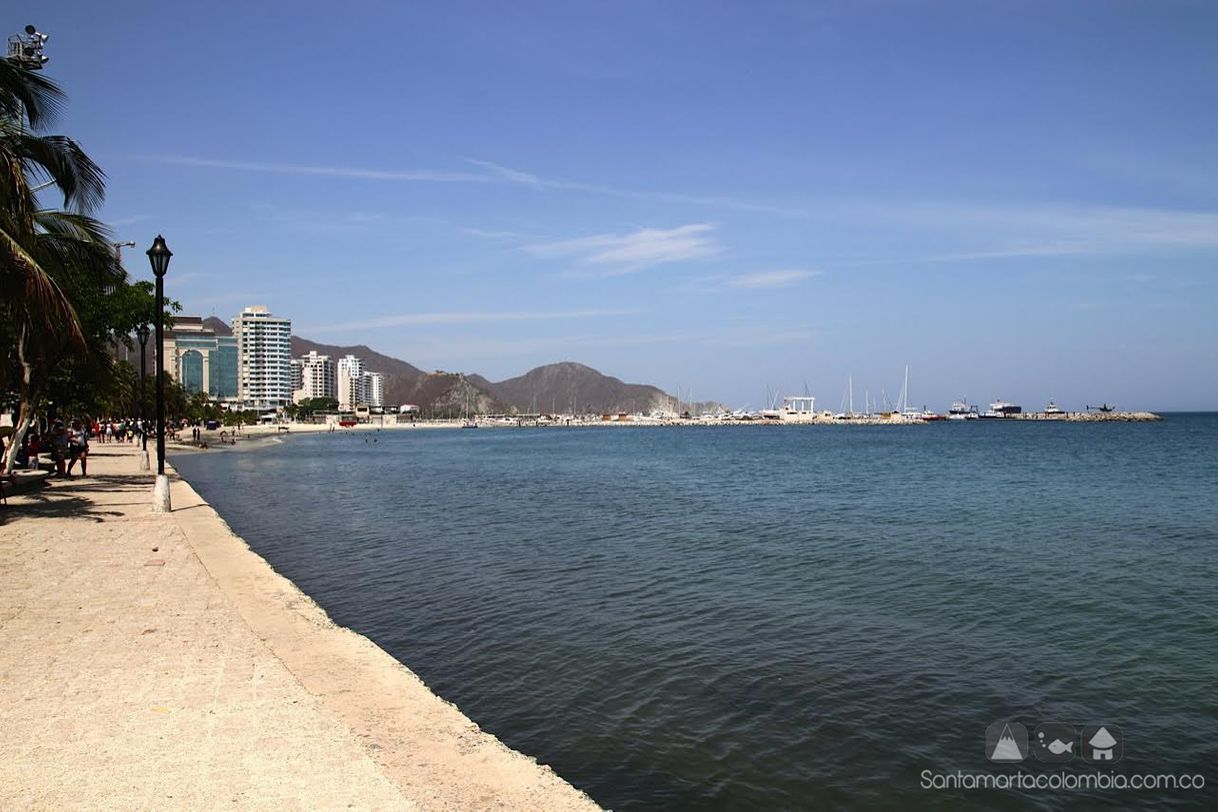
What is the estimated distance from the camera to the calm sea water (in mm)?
7066

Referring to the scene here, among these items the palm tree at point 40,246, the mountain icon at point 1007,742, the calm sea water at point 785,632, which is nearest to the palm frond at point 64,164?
the palm tree at point 40,246

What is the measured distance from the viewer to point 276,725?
5.74 metres

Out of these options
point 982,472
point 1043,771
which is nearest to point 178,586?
point 1043,771

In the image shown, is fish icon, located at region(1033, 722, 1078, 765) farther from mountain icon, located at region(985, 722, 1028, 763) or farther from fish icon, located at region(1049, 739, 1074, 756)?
mountain icon, located at region(985, 722, 1028, 763)

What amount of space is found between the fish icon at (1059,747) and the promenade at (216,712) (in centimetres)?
469

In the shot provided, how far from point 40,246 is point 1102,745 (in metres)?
22.0

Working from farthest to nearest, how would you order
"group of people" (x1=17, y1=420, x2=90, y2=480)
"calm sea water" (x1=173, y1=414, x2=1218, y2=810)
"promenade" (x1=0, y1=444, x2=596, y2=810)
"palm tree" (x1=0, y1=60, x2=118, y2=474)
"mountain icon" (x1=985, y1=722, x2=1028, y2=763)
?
"group of people" (x1=17, y1=420, x2=90, y2=480), "palm tree" (x1=0, y1=60, x2=118, y2=474), "mountain icon" (x1=985, y1=722, x2=1028, y2=763), "calm sea water" (x1=173, y1=414, x2=1218, y2=810), "promenade" (x1=0, y1=444, x2=596, y2=810)

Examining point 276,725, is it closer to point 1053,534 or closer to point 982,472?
point 1053,534

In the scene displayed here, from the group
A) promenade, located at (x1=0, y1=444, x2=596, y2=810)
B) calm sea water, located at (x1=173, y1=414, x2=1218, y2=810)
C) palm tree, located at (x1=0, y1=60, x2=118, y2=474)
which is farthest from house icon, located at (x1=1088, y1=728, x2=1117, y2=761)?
palm tree, located at (x1=0, y1=60, x2=118, y2=474)

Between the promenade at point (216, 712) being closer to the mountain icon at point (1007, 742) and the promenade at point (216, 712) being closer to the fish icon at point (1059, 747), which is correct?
the mountain icon at point (1007, 742)

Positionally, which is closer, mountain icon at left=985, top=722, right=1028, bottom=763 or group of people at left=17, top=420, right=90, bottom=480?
mountain icon at left=985, top=722, right=1028, bottom=763

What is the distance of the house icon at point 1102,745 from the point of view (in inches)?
291

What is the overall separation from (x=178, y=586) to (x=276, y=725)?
5.60m

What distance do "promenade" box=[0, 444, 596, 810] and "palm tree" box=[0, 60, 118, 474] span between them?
543 centimetres
